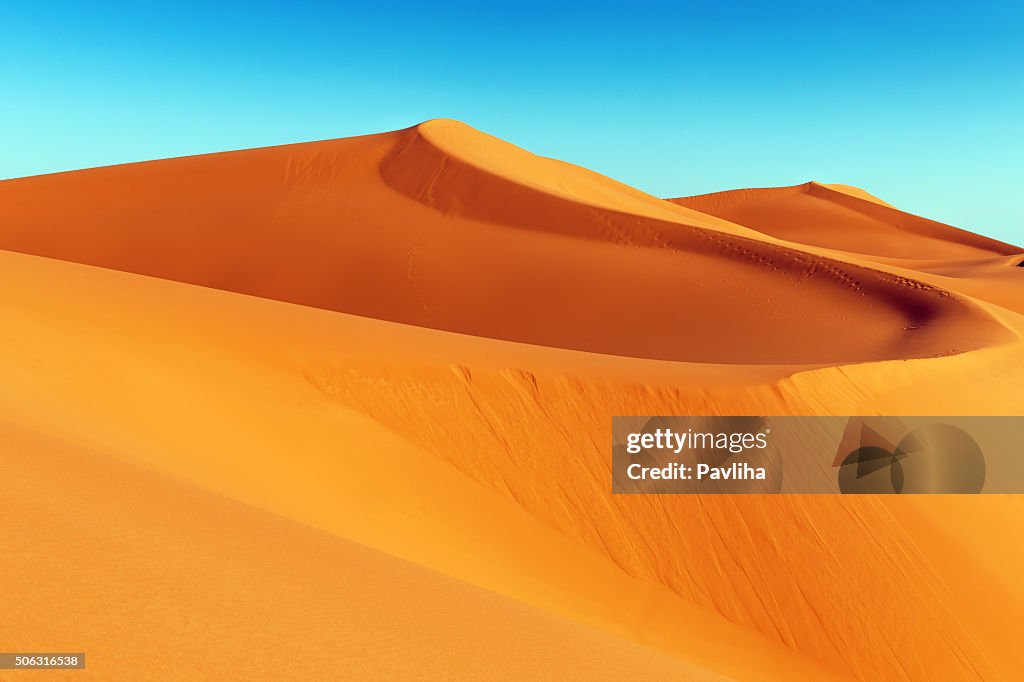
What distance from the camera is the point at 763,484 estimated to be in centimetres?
884

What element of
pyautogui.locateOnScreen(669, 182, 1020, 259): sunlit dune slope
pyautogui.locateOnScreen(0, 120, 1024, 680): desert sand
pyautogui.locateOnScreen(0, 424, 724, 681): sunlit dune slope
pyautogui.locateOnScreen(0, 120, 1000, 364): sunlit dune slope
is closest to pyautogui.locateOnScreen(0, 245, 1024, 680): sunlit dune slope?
pyautogui.locateOnScreen(0, 120, 1024, 680): desert sand

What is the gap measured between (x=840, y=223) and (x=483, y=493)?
2479 inches

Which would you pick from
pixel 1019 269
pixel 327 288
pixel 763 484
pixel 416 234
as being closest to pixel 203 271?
pixel 327 288

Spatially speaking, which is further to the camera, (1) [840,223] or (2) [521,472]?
(1) [840,223]

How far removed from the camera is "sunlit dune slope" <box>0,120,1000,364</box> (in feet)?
60.9

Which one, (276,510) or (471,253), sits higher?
(471,253)

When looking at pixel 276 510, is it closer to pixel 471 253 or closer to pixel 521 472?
pixel 521 472

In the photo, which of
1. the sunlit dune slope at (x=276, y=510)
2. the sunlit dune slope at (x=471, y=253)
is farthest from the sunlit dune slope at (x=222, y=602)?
the sunlit dune slope at (x=471, y=253)

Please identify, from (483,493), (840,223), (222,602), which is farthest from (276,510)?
(840,223)

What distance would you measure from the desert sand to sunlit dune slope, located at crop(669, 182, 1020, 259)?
140 ft

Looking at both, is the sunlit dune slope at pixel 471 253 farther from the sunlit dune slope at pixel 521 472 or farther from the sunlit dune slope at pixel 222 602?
the sunlit dune slope at pixel 222 602

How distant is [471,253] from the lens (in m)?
24.4

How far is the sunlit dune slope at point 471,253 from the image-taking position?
18.6 metres

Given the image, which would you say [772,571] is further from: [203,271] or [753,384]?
[203,271]
